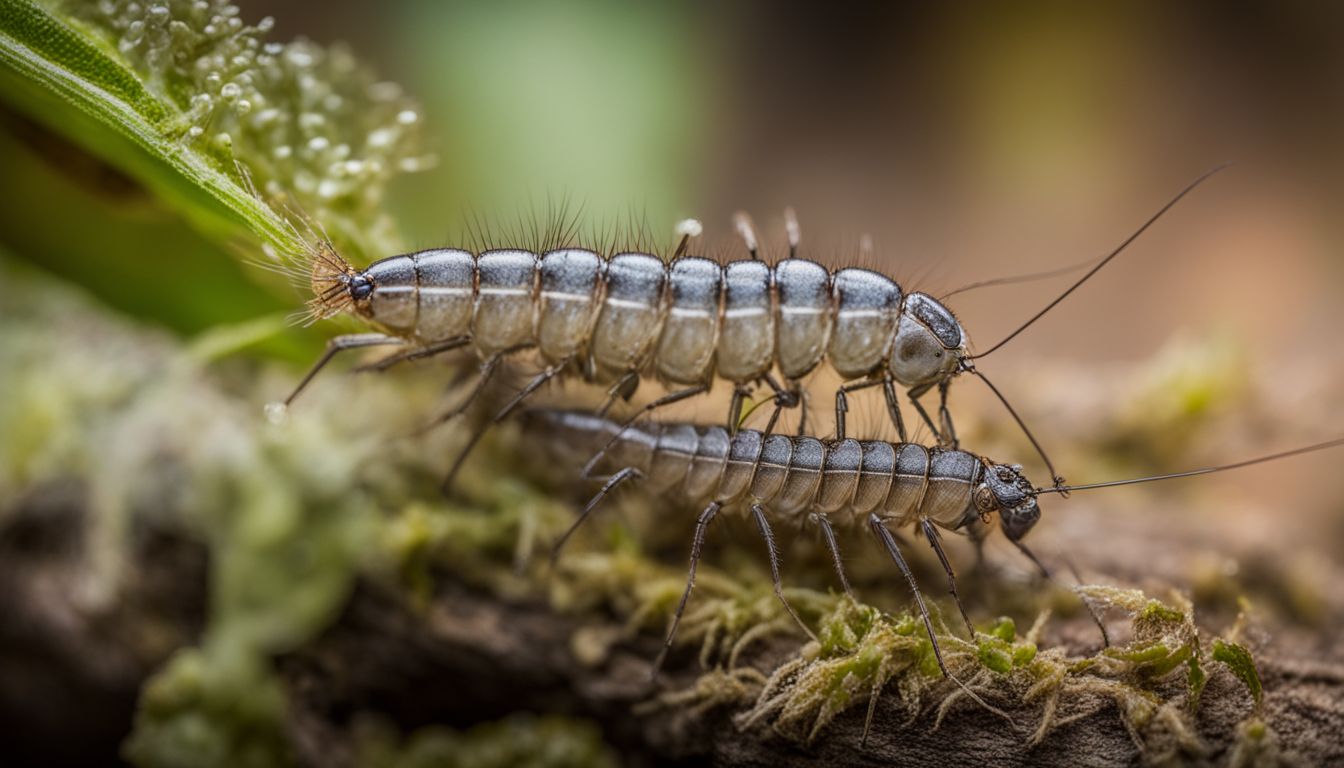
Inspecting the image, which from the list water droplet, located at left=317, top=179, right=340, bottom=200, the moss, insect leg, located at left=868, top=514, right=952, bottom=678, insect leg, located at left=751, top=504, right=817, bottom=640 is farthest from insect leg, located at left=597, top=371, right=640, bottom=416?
the moss

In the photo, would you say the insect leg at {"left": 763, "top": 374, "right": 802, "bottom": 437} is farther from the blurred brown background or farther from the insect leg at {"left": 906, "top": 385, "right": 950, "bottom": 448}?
the blurred brown background

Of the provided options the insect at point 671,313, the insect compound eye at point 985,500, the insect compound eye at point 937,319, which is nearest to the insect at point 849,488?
the insect compound eye at point 985,500

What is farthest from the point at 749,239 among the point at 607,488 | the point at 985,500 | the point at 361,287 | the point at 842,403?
the point at 361,287

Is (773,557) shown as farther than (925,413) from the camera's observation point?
No

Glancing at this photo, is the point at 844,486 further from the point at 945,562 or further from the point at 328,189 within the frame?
the point at 328,189

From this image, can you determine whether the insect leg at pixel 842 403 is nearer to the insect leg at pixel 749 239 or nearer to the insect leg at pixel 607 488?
the insect leg at pixel 749 239

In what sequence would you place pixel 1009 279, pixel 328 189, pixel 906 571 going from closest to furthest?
1. pixel 906 571
2. pixel 328 189
3. pixel 1009 279

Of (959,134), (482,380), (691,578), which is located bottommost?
(691,578)
